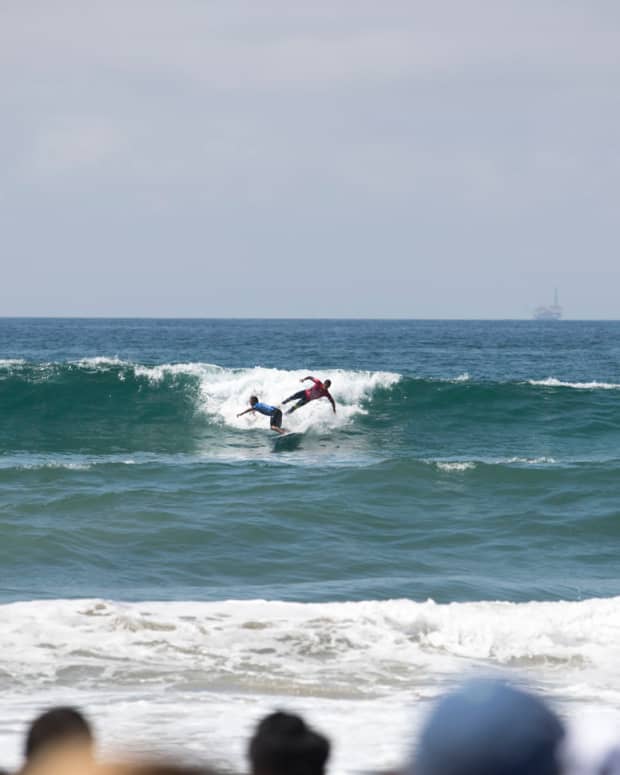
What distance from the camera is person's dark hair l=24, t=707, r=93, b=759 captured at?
1.72m

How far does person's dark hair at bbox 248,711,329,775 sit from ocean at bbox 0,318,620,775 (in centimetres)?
367

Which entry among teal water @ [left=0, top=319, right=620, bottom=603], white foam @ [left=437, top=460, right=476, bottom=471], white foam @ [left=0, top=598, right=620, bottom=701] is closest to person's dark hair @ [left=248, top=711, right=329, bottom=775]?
white foam @ [left=0, top=598, right=620, bottom=701]

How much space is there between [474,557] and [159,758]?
39.1 ft

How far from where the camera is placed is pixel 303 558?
13070 mm

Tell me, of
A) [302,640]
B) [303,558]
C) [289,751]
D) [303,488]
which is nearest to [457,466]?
[303,488]

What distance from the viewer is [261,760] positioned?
1711 mm

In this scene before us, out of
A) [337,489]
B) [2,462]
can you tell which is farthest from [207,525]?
[2,462]

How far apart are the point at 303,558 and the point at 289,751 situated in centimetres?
1146

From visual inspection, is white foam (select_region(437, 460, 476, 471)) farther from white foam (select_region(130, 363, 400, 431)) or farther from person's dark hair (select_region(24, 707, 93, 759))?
person's dark hair (select_region(24, 707, 93, 759))

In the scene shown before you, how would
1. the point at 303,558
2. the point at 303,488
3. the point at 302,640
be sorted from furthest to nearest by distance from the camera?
the point at 303,488 → the point at 303,558 → the point at 302,640

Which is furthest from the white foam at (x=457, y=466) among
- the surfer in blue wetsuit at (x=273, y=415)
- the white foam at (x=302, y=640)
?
the white foam at (x=302, y=640)

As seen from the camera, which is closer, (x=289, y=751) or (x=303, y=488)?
(x=289, y=751)

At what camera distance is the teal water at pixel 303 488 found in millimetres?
12047

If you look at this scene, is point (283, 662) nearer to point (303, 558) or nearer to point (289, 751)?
point (303, 558)
